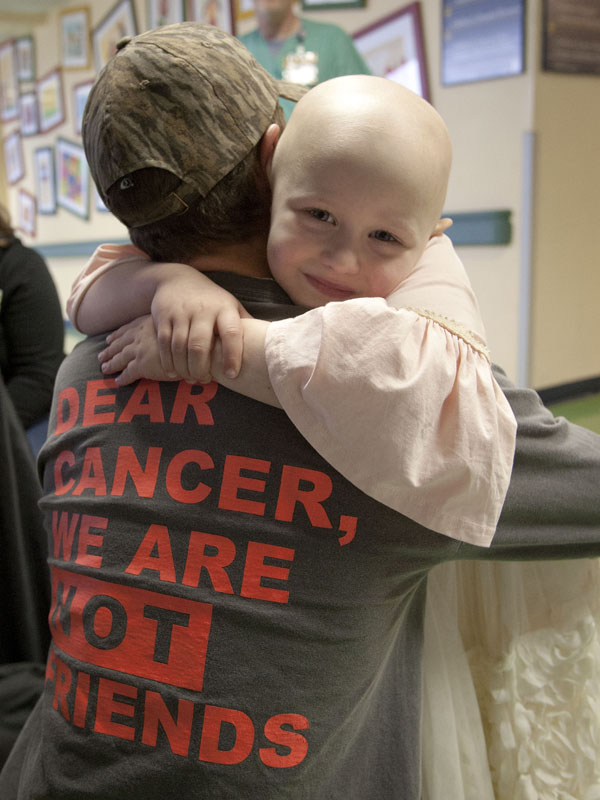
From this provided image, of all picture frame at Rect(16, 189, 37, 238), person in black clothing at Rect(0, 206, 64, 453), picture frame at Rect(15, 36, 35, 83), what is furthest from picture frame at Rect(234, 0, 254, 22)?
picture frame at Rect(16, 189, 37, 238)

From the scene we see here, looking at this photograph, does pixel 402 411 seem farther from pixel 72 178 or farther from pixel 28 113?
pixel 28 113

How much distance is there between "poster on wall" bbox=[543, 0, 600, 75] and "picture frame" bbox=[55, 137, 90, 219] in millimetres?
3460

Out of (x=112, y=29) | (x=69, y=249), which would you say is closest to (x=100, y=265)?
(x=112, y=29)

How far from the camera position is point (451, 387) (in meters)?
0.66

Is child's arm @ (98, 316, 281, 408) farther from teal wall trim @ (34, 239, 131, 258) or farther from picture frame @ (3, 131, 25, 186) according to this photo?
picture frame @ (3, 131, 25, 186)

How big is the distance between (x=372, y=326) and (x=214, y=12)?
4.05 meters

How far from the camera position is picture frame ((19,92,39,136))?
579cm

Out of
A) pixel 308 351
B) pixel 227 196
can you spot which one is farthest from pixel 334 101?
pixel 308 351

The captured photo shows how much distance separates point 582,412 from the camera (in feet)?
7.34

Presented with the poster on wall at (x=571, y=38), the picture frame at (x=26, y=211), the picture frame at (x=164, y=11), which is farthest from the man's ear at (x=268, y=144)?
the picture frame at (x=26, y=211)

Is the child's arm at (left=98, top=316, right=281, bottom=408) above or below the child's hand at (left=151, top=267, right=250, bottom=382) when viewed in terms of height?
below

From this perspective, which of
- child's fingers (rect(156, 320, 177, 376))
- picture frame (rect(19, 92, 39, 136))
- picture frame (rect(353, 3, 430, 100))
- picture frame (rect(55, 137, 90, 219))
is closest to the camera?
child's fingers (rect(156, 320, 177, 376))

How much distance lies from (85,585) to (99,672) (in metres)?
0.09

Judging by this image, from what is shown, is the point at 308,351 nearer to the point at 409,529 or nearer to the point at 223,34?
the point at 409,529
